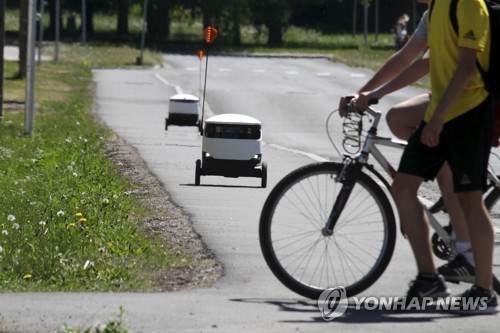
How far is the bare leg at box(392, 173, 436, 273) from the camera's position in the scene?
6410 millimetres

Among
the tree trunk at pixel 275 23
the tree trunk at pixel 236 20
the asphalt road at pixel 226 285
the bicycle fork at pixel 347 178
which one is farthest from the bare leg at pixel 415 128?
the tree trunk at pixel 275 23

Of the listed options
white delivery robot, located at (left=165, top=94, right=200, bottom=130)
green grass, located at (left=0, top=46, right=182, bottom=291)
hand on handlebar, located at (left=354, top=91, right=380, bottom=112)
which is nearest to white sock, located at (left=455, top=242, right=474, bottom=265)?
hand on handlebar, located at (left=354, top=91, right=380, bottom=112)

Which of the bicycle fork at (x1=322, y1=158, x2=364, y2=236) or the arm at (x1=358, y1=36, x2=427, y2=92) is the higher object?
the arm at (x1=358, y1=36, x2=427, y2=92)

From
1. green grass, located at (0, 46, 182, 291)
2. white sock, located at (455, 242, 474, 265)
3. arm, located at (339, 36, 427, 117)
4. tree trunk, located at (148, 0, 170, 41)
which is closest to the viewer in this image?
white sock, located at (455, 242, 474, 265)

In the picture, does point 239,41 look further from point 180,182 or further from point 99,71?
point 180,182

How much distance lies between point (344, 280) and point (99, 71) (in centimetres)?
4039

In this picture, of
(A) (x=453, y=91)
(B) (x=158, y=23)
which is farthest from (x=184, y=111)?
(B) (x=158, y=23)

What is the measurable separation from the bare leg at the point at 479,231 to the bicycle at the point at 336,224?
268 mm

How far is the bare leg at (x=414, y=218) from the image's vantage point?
6.41 metres

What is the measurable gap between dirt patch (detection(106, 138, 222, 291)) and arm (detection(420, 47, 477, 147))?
59.8 inches

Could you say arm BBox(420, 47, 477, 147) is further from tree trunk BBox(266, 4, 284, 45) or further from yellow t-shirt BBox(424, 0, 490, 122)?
tree trunk BBox(266, 4, 284, 45)

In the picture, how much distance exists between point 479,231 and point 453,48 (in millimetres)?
814

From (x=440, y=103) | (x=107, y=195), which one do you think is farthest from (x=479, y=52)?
(x=107, y=195)

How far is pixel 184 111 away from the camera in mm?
17234
